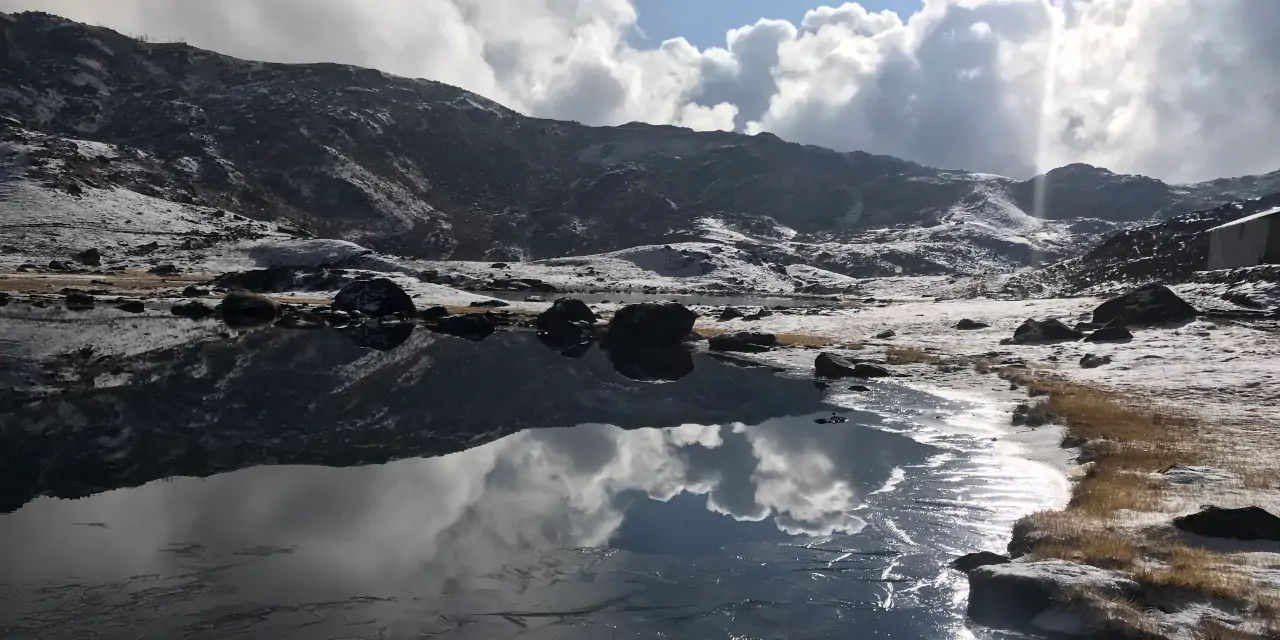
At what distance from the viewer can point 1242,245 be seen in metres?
61.2

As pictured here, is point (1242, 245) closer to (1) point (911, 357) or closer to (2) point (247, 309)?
(1) point (911, 357)

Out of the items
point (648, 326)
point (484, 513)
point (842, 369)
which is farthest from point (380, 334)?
point (484, 513)

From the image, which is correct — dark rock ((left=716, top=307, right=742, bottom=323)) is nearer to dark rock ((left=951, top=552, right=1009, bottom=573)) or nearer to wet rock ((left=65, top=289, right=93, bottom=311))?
wet rock ((left=65, top=289, right=93, bottom=311))

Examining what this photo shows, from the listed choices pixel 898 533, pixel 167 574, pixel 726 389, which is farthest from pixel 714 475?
pixel 726 389

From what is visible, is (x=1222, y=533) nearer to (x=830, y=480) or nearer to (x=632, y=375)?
(x=830, y=480)

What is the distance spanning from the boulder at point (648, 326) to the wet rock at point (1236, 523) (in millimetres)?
39811

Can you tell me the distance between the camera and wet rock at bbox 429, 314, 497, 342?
54406 mm

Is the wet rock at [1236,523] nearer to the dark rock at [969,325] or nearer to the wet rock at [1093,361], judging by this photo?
the wet rock at [1093,361]

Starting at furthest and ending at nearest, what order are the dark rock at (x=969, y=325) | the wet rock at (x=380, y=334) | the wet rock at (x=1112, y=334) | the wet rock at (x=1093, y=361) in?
the dark rock at (x=969, y=325) → the wet rock at (x=380, y=334) → the wet rock at (x=1112, y=334) → the wet rock at (x=1093, y=361)

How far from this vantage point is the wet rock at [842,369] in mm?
38062

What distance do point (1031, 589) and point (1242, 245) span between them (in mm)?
65611

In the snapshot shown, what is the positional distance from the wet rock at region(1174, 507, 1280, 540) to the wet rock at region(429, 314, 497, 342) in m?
44.8

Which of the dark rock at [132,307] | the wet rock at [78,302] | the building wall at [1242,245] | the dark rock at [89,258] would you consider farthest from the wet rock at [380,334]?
the dark rock at [89,258]

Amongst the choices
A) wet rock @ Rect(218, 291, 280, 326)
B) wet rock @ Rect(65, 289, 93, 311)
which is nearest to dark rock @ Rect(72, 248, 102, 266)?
wet rock @ Rect(65, 289, 93, 311)
